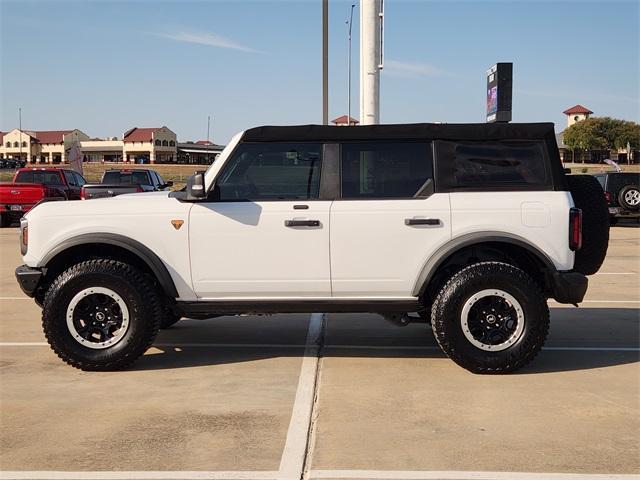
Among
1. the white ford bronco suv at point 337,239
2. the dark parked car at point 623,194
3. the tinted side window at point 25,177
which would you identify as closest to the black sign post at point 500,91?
the dark parked car at point 623,194

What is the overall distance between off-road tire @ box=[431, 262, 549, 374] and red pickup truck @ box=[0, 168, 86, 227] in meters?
16.8

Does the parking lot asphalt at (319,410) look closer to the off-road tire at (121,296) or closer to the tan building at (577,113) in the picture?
the off-road tire at (121,296)

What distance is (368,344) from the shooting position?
672cm

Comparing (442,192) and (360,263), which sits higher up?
(442,192)

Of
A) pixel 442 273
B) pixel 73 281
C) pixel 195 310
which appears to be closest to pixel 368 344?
pixel 442 273

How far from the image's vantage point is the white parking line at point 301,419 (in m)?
3.84

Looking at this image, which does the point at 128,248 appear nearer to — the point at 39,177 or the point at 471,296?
the point at 471,296

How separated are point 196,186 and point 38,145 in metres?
125

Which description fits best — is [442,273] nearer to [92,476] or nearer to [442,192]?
[442,192]

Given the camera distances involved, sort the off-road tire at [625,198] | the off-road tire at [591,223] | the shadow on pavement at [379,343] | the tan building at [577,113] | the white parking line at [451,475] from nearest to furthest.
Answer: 1. the white parking line at [451,475]
2. the off-road tire at [591,223]
3. the shadow on pavement at [379,343]
4. the off-road tire at [625,198]
5. the tan building at [577,113]

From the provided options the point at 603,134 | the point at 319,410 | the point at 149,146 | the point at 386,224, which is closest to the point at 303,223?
the point at 386,224

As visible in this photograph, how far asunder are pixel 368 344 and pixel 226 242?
Answer: 6.04 feet

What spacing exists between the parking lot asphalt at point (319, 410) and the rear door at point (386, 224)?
75 cm

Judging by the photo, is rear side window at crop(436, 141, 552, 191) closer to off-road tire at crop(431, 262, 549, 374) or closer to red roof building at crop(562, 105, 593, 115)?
off-road tire at crop(431, 262, 549, 374)
